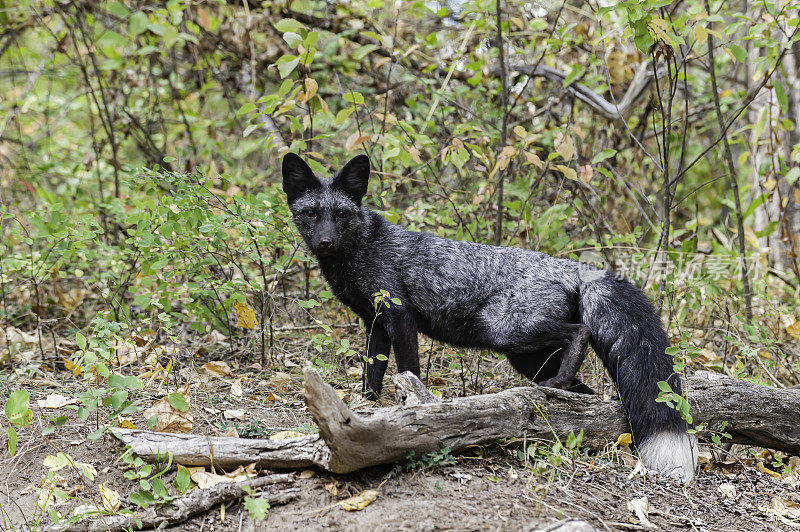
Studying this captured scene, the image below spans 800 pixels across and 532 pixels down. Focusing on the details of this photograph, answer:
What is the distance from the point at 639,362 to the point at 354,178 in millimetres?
2680

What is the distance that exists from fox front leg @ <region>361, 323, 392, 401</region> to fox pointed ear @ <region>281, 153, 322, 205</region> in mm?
1314

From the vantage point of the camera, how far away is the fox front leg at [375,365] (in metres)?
4.92

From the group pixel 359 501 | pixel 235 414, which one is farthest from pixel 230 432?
pixel 359 501

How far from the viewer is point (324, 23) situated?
26.5ft

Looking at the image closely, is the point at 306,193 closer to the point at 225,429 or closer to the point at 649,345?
the point at 225,429

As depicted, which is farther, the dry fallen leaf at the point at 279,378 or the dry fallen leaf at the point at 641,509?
the dry fallen leaf at the point at 279,378

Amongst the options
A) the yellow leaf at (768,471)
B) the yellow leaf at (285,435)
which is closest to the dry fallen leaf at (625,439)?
the yellow leaf at (768,471)

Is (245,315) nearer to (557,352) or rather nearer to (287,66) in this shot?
(287,66)

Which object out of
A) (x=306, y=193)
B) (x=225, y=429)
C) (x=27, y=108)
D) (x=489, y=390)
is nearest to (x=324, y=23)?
(x=306, y=193)

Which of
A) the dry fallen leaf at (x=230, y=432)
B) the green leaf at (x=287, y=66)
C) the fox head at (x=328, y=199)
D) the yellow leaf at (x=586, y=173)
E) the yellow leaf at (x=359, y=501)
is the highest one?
the green leaf at (x=287, y=66)

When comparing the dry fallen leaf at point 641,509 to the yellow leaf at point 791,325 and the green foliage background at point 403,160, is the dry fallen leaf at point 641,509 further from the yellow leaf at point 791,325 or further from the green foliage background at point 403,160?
the yellow leaf at point 791,325

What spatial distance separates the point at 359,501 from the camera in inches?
123

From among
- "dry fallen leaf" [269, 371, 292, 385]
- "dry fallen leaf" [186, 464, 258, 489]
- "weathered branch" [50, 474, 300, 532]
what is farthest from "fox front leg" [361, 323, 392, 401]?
"weathered branch" [50, 474, 300, 532]

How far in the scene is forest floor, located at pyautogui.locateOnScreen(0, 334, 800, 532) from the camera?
306cm
